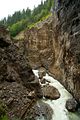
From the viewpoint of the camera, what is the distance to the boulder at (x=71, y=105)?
43.4 metres

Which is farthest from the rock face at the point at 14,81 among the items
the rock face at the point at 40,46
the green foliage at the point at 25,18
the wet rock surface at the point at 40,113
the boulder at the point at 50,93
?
the green foliage at the point at 25,18

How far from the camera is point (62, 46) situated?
58875 millimetres

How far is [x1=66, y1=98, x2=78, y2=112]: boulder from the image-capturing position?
43375 mm

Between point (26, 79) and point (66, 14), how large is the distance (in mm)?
16756

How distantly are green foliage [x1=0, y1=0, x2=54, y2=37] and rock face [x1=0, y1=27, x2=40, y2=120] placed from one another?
8333cm

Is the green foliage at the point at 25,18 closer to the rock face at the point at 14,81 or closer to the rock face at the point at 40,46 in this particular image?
the rock face at the point at 40,46

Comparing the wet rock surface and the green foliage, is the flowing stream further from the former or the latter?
the green foliage

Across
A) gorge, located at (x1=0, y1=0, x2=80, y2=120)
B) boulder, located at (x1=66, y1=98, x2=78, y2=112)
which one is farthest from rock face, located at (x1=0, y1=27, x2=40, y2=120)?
boulder, located at (x1=66, y1=98, x2=78, y2=112)

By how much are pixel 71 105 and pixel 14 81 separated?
11208 millimetres

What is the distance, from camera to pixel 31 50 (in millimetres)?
81125

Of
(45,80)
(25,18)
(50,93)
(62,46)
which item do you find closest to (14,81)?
(50,93)

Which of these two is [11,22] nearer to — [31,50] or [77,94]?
[31,50]

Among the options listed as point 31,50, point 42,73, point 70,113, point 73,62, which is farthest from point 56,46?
point 70,113

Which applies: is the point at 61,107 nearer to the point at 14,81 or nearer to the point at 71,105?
the point at 71,105
